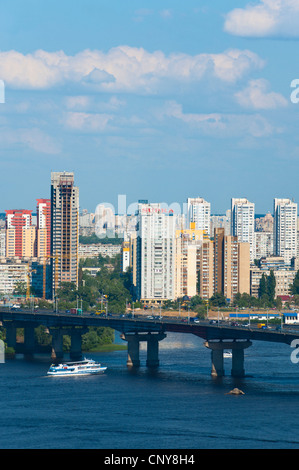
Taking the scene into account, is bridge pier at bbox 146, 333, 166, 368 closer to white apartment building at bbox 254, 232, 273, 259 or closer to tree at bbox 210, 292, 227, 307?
tree at bbox 210, 292, 227, 307

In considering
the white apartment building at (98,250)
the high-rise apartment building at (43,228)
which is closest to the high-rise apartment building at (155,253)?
the high-rise apartment building at (43,228)

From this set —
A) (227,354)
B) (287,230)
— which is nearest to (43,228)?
(287,230)

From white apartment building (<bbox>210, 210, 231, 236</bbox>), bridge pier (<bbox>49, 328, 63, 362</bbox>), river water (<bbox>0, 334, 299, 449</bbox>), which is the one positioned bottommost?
river water (<bbox>0, 334, 299, 449</bbox>)

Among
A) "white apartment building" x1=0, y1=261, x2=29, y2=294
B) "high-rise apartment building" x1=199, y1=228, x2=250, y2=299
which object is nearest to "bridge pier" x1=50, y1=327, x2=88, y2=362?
"high-rise apartment building" x1=199, y1=228, x2=250, y2=299

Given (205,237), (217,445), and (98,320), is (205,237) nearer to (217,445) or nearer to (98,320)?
(98,320)

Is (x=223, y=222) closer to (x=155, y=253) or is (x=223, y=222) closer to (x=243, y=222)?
(x=243, y=222)

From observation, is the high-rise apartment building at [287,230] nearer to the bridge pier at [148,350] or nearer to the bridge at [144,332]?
the bridge at [144,332]

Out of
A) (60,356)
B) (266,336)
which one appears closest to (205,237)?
(60,356)
